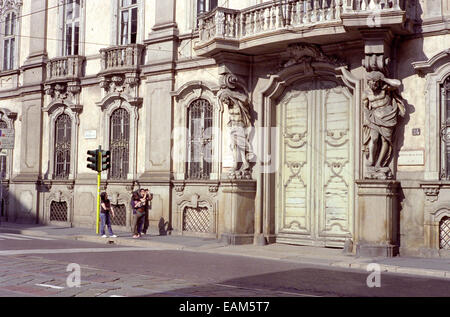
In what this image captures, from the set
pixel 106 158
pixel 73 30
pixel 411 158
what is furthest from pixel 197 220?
pixel 73 30

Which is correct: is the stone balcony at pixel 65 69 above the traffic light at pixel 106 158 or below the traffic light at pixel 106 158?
above

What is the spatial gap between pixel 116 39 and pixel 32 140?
564cm

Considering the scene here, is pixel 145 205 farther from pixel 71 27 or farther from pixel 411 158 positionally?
pixel 71 27

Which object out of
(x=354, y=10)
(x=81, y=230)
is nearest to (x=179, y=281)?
(x=354, y=10)

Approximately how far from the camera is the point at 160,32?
20.7 m

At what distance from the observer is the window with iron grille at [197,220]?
1918 centimetres

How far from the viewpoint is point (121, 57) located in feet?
71.3

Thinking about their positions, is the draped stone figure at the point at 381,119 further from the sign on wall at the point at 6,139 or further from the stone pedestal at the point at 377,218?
the sign on wall at the point at 6,139

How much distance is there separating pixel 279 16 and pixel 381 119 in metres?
3.83

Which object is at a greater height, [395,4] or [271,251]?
[395,4]

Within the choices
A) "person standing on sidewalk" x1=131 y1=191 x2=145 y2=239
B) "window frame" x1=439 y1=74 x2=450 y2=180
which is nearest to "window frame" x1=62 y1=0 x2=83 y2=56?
"person standing on sidewalk" x1=131 y1=191 x2=145 y2=239

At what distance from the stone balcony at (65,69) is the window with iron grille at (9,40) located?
320 centimetres

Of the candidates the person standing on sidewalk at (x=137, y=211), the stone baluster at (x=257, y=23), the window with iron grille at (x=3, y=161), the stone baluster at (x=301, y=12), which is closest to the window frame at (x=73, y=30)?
the window with iron grille at (x=3, y=161)

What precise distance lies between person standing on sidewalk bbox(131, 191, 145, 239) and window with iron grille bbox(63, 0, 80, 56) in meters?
7.50
